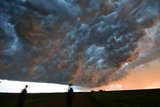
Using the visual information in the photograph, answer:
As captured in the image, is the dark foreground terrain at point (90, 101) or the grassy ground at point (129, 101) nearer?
the dark foreground terrain at point (90, 101)

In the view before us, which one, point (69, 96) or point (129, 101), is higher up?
point (129, 101)

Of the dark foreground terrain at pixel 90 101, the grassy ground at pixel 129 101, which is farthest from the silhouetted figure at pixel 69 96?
the grassy ground at pixel 129 101

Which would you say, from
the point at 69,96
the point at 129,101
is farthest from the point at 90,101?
the point at 69,96

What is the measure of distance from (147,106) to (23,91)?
61.9ft

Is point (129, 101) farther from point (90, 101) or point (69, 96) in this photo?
point (69, 96)

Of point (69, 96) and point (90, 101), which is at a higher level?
point (90, 101)

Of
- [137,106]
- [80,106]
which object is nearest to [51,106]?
[80,106]

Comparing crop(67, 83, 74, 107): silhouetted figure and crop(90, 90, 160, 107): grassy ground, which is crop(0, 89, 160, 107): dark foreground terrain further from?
crop(67, 83, 74, 107): silhouetted figure

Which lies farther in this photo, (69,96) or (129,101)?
(129,101)

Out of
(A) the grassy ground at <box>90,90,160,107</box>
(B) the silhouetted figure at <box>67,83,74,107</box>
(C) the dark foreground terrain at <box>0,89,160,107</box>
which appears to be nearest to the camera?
(B) the silhouetted figure at <box>67,83,74,107</box>

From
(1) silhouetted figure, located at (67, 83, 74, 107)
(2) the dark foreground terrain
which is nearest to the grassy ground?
(2) the dark foreground terrain

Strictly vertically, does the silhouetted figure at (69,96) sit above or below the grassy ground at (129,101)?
below

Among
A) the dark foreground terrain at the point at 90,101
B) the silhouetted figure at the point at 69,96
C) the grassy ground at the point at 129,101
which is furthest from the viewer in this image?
the grassy ground at the point at 129,101

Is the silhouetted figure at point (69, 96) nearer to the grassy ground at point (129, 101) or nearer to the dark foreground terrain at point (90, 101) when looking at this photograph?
the dark foreground terrain at point (90, 101)
